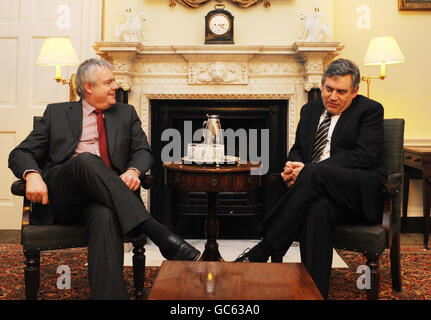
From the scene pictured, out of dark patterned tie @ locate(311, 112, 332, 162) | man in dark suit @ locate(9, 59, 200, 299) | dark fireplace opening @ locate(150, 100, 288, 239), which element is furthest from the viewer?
dark fireplace opening @ locate(150, 100, 288, 239)

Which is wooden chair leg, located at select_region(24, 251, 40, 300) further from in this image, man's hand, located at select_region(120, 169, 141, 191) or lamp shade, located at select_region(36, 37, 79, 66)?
lamp shade, located at select_region(36, 37, 79, 66)

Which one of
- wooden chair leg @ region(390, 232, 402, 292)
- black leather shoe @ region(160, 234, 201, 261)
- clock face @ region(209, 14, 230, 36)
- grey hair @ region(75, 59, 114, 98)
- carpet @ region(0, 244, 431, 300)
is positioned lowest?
carpet @ region(0, 244, 431, 300)

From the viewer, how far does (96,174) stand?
76.2 inches

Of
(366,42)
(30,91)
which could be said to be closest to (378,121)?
(366,42)

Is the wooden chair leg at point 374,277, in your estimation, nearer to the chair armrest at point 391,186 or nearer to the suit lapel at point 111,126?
the chair armrest at point 391,186

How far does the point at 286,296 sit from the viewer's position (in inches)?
51.0

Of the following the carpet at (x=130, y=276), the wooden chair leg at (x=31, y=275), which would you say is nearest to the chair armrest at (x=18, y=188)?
the wooden chair leg at (x=31, y=275)

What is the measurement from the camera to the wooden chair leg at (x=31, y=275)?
2.02 metres

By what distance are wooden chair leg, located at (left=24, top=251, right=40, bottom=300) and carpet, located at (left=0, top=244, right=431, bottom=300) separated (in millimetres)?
233

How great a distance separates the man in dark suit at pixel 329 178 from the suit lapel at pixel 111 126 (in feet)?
2.85

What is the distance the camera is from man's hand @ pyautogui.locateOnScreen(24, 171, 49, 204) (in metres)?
2.00

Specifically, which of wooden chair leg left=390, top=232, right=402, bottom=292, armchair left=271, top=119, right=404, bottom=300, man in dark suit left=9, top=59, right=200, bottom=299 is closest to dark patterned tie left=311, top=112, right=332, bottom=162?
armchair left=271, top=119, right=404, bottom=300

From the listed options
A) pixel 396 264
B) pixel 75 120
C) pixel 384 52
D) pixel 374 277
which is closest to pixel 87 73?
pixel 75 120

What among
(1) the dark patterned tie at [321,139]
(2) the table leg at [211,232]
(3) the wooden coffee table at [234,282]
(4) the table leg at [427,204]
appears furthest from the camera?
(4) the table leg at [427,204]
